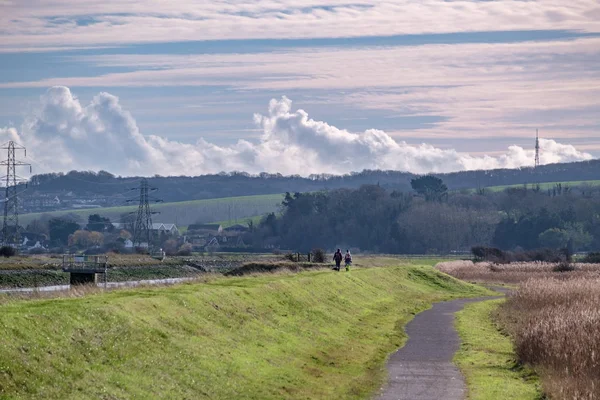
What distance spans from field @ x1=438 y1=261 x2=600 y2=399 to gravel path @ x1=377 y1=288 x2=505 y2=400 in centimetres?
238

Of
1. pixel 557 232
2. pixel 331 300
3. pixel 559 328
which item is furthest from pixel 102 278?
pixel 557 232

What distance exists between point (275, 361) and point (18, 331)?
9.28 metres

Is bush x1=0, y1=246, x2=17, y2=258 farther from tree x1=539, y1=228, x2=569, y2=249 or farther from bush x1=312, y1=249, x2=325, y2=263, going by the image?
tree x1=539, y1=228, x2=569, y2=249

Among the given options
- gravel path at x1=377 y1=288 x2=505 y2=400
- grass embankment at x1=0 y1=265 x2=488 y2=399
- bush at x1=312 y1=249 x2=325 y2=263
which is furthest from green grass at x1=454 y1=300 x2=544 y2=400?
bush at x1=312 y1=249 x2=325 y2=263

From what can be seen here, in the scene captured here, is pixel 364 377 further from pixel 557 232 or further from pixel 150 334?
pixel 557 232

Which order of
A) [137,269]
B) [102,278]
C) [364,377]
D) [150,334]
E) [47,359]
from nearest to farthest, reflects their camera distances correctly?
[47,359] < [150,334] < [364,377] < [102,278] < [137,269]

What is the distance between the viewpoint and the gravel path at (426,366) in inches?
1050

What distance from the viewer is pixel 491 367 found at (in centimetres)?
3234

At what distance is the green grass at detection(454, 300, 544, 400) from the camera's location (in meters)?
Result: 27.2

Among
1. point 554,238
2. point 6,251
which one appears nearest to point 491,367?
point 6,251

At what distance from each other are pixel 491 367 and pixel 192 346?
10276 mm

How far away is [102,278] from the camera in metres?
72.7

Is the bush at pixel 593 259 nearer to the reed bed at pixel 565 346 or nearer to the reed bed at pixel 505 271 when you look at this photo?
the reed bed at pixel 505 271

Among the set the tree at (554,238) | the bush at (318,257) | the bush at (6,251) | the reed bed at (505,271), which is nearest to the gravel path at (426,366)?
the bush at (318,257)
